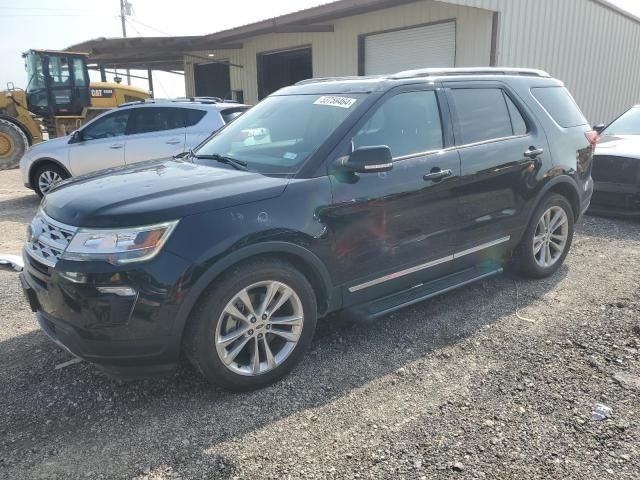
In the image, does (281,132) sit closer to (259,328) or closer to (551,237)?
(259,328)

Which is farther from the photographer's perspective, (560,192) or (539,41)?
(539,41)

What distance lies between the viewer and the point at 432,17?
11555 millimetres

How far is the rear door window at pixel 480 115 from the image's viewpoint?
409cm

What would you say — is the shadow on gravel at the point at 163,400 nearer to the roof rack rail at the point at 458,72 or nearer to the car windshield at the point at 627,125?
the roof rack rail at the point at 458,72

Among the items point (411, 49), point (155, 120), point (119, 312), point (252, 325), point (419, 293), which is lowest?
point (419, 293)

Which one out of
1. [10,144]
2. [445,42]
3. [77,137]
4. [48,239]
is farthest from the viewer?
[10,144]

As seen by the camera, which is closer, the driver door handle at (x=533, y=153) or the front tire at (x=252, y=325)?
the front tire at (x=252, y=325)

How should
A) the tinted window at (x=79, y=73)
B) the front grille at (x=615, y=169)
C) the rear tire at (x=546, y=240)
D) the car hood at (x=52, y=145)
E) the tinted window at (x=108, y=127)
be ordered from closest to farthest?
the rear tire at (x=546, y=240)
the front grille at (x=615, y=169)
the tinted window at (x=108, y=127)
the car hood at (x=52, y=145)
the tinted window at (x=79, y=73)

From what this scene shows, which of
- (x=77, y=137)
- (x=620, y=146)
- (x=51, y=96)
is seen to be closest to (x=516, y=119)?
(x=620, y=146)

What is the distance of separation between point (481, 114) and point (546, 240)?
1.49 metres

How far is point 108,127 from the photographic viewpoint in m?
8.67

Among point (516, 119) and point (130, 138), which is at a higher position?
point (516, 119)

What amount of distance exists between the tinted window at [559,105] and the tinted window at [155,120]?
5.54m

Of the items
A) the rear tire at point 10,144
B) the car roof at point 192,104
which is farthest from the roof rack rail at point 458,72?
the rear tire at point 10,144
